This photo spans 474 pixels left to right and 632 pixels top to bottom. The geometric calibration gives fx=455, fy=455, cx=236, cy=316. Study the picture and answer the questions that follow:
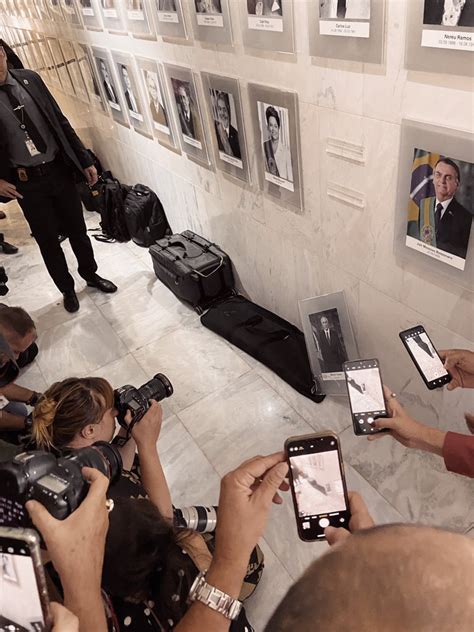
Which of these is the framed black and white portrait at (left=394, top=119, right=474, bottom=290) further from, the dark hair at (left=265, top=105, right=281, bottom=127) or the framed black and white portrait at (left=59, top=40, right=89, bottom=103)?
the framed black and white portrait at (left=59, top=40, right=89, bottom=103)

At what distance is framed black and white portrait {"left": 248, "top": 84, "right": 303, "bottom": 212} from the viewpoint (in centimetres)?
199

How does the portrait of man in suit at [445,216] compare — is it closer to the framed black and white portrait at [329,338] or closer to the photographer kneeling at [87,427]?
the framed black and white portrait at [329,338]

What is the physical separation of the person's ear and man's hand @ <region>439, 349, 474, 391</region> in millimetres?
1258

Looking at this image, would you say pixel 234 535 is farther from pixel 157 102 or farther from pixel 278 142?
pixel 157 102

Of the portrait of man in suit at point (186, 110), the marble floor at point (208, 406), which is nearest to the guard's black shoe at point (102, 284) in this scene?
the marble floor at point (208, 406)

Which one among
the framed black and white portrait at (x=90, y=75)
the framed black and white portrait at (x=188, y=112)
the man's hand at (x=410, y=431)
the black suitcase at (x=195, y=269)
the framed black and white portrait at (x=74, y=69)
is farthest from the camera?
the framed black and white portrait at (x=74, y=69)

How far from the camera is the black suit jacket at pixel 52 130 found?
2691 millimetres

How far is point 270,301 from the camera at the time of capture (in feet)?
9.61

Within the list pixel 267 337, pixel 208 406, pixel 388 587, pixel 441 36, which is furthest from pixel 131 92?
pixel 388 587

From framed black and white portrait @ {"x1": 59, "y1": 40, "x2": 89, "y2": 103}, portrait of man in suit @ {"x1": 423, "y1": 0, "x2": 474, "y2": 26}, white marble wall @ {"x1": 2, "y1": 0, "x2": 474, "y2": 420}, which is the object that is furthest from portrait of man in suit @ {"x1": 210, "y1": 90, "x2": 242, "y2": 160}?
framed black and white portrait @ {"x1": 59, "y1": 40, "x2": 89, "y2": 103}

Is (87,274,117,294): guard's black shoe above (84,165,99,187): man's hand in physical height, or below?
below

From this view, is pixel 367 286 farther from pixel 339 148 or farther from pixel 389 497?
pixel 389 497

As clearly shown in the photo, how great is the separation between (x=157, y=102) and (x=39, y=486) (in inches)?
112

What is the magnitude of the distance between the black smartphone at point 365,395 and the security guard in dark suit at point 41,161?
2264 mm
